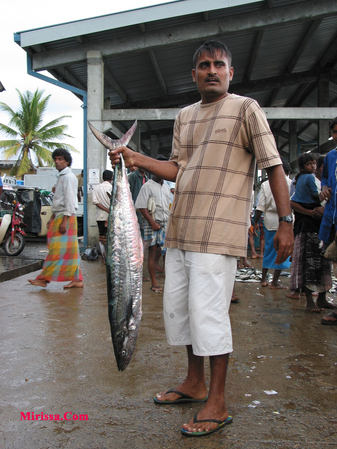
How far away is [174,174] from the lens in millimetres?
2311

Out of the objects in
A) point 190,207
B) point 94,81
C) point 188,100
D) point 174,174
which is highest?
point 188,100

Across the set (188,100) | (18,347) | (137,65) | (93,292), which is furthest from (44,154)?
(18,347)

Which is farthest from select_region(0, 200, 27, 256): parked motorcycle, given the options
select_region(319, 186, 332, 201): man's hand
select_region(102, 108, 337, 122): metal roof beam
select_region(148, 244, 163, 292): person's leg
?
select_region(319, 186, 332, 201): man's hand

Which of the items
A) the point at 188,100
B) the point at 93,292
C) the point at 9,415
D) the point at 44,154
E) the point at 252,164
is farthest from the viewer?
the point at 44,154

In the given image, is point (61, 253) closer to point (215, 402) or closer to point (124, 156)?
point (124, 156)

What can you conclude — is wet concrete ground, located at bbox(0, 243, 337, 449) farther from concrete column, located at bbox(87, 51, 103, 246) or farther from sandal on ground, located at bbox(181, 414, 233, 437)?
concrete column, located at bbox(87, 51, 103, 246)

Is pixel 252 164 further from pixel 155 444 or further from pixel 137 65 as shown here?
pixel 137 65

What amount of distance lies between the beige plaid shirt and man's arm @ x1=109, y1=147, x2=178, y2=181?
17 centimetres

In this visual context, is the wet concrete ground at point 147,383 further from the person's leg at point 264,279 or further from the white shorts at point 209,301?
the person's leg at point 264,279

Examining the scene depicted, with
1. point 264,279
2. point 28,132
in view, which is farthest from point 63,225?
point 28,132

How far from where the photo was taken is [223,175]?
79.4 inches

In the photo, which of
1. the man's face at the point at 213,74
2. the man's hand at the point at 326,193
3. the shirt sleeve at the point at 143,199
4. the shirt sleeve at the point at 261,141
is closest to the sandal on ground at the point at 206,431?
the shirt sleeve at the point at 261,141

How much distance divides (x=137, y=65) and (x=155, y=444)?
10.1m

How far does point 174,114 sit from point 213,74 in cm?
714
